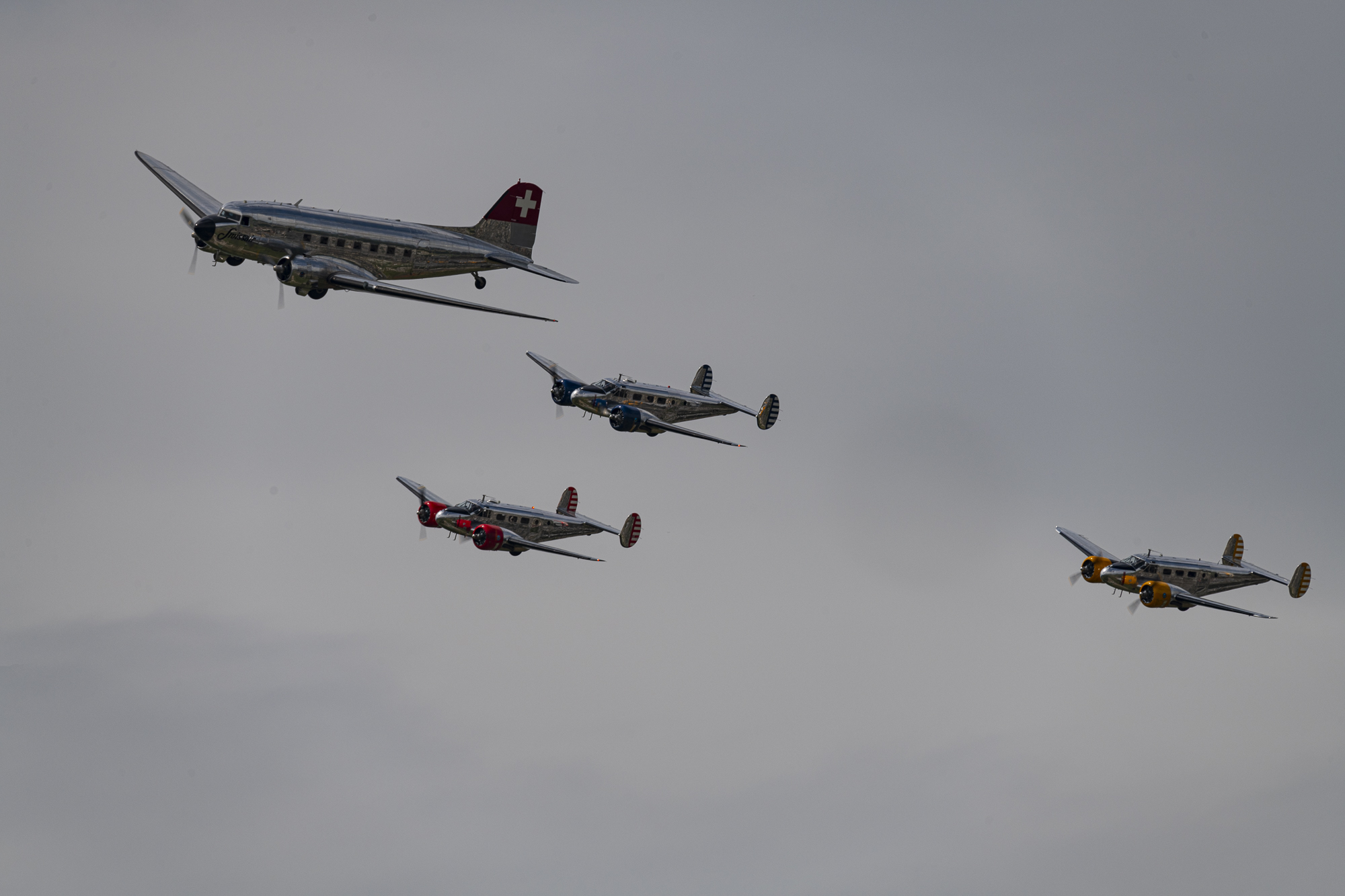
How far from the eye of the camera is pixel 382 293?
113812 millimetres

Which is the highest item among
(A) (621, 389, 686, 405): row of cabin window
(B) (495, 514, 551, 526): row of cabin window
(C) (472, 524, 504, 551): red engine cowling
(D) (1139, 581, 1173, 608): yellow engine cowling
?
(A) (621, 389, 686, 405): row of cabin window

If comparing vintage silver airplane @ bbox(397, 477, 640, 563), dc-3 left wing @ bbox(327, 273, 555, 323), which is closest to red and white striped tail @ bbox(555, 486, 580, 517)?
vintage silver airplane @ bbox(397, 477, 640, 563)

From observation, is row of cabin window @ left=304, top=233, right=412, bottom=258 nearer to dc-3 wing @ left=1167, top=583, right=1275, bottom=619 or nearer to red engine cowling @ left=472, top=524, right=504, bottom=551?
red engine cowling @ left=472, top=524, right=504, bottom=551

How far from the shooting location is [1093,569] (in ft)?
459

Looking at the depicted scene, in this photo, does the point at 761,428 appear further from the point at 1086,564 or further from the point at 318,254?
the point at 318,254

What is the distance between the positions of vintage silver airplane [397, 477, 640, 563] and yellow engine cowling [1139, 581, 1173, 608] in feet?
139

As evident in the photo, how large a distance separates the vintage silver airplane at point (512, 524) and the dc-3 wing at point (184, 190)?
33511 mm

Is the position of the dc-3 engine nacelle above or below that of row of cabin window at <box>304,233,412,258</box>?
below

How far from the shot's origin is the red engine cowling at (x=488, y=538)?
455 ft

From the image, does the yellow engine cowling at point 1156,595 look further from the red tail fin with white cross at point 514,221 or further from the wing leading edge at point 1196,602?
the red tail fin with white cross at point 514,221

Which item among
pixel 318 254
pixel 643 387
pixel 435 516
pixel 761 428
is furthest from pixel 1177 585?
pixel 318 254

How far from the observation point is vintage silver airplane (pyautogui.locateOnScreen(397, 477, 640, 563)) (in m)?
140

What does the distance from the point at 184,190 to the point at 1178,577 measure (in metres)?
83.1

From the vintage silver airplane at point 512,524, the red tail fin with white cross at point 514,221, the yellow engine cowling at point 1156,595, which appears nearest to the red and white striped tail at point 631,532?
the vintage silver airplane at point 512,524
